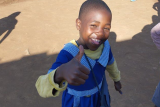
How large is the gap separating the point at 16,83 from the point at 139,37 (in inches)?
127

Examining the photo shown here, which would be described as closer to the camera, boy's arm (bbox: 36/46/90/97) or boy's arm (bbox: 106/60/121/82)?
boy's arm (bbox: 36/46/90/97)

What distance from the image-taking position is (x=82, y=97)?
1.66 m

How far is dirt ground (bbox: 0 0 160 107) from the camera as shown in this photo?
136 inches

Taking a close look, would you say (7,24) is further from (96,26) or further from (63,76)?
(63,76)

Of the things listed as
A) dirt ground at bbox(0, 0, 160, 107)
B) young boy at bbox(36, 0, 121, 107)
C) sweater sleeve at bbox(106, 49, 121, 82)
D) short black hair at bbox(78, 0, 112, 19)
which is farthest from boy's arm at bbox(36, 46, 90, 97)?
dirt ground at bbox(0, 0, 160, 107)

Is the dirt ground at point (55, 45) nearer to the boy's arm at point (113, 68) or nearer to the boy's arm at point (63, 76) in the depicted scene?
the boy's arm at point (113, 68)

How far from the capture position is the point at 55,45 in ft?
16.1

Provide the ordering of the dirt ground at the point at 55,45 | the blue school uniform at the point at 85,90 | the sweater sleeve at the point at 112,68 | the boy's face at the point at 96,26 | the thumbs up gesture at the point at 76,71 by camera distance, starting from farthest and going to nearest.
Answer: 1. the dirt ground at the point at 55,45
2. the sweater sleeve at the point at 112,68
3. the blue school uniform at the point at 85,90
4. the boy's face at the point at 96,26
5. the thumbs up gesture at the point at 76,71

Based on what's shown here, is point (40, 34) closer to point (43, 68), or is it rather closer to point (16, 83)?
point (43, 68)

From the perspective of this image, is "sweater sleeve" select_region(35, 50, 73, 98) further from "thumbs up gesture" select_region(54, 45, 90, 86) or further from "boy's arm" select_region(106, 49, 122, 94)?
"boy's arm" select_region(106, 49, 122, 94)

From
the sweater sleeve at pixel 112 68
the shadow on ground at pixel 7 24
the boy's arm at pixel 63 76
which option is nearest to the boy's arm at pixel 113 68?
the sweater sleeve at pixel 112 68

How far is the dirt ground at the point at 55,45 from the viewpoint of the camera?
3453 millimetres

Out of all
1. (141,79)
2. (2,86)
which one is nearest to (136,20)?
(141,79)

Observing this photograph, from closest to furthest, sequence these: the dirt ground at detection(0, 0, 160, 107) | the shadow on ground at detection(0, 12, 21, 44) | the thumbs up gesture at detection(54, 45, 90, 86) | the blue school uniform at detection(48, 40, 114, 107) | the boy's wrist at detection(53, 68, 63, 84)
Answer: the thumbs up gesture at detection(54, 45, 90, 86)
the boy's wrist at detection(53, 68, 63, 84)
the blue school uniform at detection(48, 40, 114, 107)
the dirt ground at detection(0, 0, 160, 107)
the shadow on ground at detection(0, 12, 21, 44)
